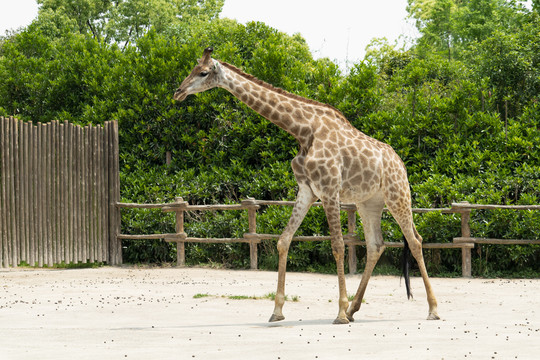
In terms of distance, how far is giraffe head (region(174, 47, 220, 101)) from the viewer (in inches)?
299

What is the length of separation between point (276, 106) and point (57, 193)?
637 cm

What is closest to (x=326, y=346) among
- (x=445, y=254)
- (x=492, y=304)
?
(x=492, y=304)

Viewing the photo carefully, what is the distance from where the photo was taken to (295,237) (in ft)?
40.9

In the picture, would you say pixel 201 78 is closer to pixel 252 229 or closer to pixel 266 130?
pixel 252 229

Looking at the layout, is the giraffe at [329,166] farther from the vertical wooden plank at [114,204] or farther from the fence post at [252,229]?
the vertical wooden plank at [114,204]

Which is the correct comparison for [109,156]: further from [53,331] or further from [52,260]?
[53,331]

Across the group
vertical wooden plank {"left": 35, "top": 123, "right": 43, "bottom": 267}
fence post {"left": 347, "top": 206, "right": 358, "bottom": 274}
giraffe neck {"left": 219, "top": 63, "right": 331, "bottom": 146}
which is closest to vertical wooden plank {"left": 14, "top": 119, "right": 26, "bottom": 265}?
vertical wooden plank {"left": 35, "top": 123, "right": 43, "bottom": 267}

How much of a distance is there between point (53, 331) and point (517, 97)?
1079cm

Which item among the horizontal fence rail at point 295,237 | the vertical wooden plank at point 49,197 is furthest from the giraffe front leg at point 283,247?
the vertical wooden plank at point 49,197

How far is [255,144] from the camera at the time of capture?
14211mm

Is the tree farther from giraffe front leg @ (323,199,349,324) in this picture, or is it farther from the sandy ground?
giraffe front leg @ (323,199,349,324)

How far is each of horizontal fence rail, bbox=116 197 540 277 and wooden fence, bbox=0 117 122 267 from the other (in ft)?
1.56

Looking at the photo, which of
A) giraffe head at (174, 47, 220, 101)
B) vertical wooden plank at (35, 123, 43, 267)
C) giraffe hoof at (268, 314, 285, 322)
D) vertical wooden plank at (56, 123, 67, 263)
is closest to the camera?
giraffe hoof at (268, 314, 285, 322)

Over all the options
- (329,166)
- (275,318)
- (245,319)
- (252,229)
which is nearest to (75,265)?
→ (252,229)
